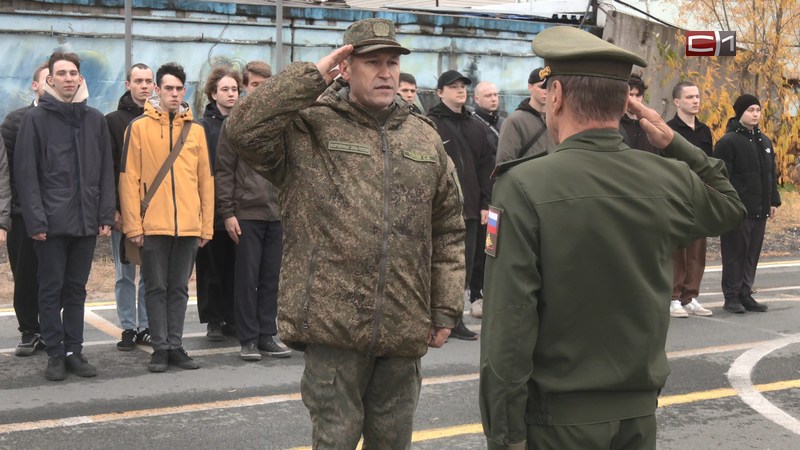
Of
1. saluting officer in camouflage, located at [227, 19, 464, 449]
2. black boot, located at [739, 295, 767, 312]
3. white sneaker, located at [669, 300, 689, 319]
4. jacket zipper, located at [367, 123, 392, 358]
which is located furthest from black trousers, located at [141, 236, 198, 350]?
black boot, located at [739, 295, 767, 312]

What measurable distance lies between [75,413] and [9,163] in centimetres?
247

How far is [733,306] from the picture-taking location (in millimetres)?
10352

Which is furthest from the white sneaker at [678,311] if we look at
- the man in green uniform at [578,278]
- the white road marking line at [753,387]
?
the man in green uniform at [578,278]

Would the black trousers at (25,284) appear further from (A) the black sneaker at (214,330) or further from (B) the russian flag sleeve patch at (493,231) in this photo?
(B) the russian flag sleeve patch at (493,231)

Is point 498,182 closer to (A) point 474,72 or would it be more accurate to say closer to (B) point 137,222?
(B) point 137,222

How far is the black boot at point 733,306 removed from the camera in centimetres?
1029

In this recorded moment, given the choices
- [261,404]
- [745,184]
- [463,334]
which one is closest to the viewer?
[261,404]

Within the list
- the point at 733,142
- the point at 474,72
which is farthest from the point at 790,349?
the point at 474,72

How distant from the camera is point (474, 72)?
2059 cm

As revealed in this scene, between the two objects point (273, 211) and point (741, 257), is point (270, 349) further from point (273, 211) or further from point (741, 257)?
point (741, 257)

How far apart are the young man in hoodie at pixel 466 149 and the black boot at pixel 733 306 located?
2.84m

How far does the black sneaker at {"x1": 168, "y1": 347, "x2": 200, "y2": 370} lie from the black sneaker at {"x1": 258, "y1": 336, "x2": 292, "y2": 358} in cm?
59

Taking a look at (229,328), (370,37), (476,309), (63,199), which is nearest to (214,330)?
(229,328)

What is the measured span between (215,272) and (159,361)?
4.34 feet
